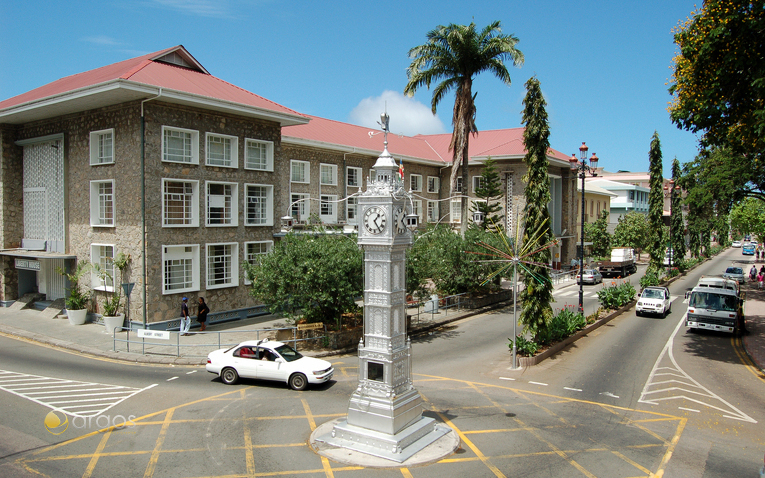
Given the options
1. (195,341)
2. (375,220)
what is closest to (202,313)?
(195,341)

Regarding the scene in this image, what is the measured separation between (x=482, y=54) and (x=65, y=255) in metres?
25.4

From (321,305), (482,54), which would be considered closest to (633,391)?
(321,305)

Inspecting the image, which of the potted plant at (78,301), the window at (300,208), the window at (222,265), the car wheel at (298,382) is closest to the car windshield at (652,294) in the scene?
the window at (300,208)

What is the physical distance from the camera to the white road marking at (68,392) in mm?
13430

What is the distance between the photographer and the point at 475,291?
32.8 m

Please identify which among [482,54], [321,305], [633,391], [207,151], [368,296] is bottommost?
[633,391]

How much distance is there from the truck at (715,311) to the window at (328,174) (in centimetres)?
2373

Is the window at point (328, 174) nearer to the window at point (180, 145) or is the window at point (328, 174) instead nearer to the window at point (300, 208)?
the window at point (300, 208)

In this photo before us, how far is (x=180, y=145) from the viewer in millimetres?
23750

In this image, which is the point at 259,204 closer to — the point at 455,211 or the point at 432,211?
the point at 432,211

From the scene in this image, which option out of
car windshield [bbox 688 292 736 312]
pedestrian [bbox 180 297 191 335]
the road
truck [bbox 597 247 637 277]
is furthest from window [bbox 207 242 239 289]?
truck [bbox 597 247 637 277]

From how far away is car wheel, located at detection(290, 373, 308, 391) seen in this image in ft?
50.4

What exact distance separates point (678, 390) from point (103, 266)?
24514 millimetres

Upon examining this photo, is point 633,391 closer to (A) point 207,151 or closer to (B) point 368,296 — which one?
(B) point 368,296
